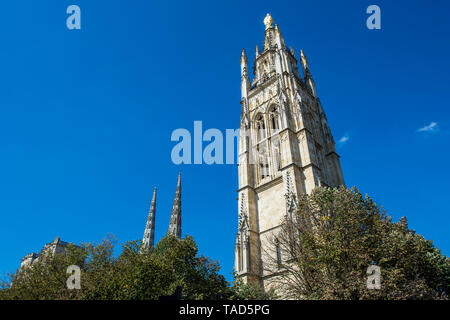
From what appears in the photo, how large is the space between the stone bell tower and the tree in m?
4.80

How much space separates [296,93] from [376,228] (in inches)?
736

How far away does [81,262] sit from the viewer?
19312mm

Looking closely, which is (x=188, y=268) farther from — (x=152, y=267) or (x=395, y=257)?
(x=395, y=257)

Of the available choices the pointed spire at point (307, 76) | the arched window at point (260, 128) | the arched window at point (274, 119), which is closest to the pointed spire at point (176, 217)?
the arched window at point (260, 128)

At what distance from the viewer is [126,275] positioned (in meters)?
16.1

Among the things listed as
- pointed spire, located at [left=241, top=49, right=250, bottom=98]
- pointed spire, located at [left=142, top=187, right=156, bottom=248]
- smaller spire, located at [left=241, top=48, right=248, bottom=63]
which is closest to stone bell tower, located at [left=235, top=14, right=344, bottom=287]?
pointed spire, located at [left=241, top=49, right=250, bottom=98]

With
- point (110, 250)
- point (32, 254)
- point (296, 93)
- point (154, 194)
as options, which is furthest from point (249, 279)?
point (154, 194)

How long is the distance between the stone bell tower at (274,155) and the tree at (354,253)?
480cm

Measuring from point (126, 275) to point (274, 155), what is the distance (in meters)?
18.2

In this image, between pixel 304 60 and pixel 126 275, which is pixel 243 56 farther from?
pixel 126 275

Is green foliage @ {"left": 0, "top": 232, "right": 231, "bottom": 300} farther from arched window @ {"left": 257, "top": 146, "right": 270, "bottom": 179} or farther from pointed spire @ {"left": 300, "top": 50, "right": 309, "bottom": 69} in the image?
pointed spire @ {"left": 300, "top": 50, "right": 309, "bottom": 69}

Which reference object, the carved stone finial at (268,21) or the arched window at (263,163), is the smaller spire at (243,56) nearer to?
the carved stone finial at (268,21)

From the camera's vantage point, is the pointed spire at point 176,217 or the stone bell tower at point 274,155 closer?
the stone bell tower at point 274,155

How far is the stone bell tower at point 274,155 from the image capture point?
23.9 m
